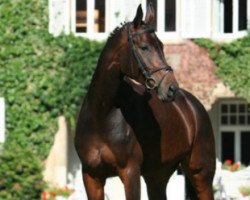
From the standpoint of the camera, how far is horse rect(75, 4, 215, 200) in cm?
872

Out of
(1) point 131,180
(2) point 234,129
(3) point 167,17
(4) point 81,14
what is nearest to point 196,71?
(3) point 167,17

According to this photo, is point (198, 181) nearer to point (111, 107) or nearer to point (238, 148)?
point (111, 107)

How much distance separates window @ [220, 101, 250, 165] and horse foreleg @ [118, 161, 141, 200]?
1367 centimetres

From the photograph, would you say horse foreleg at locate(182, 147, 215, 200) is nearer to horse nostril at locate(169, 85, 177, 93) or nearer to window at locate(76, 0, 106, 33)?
horse nostril at locate(169, 85, 177, 93)

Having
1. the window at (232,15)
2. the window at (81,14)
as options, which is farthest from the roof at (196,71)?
the window at (81,14)

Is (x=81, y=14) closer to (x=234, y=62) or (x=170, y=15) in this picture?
(x=170, y=15)

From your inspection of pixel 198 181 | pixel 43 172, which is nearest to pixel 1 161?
pixel 43 172

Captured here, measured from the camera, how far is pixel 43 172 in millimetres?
21156

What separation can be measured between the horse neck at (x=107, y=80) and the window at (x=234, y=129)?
13546 mm

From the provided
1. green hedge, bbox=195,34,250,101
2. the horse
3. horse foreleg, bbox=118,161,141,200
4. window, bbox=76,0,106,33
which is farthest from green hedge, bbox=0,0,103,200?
horse foreleg, bbox=118,161,141,200

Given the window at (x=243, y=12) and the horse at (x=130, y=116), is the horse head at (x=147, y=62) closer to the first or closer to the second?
the horse at (x=130, y=116)

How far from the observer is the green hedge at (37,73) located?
21.1 metres

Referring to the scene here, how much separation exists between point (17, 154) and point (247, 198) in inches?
161

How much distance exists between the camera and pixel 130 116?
9156 mm
